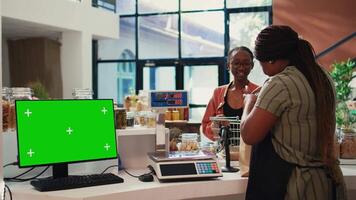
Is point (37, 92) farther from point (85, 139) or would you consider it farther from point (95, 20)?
point (95, 20)

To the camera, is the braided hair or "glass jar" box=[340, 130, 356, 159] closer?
the braided hair

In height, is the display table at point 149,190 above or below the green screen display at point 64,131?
below

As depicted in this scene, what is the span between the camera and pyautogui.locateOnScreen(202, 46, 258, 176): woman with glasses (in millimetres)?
2830

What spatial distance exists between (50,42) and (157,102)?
2938 mm

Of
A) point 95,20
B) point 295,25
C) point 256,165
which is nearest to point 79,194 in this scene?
point 256,165

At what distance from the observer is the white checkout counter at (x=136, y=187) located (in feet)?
5.54

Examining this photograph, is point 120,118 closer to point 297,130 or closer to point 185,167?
point 185,167

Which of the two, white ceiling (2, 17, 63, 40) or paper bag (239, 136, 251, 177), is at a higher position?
white ceiling (2, 17, 63, 40)

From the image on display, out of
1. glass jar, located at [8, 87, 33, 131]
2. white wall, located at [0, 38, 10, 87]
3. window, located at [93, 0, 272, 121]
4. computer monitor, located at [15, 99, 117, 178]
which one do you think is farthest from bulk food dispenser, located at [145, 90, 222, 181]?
window, located at [93, 0, 272, 121]

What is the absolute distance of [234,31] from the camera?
22.6 ft

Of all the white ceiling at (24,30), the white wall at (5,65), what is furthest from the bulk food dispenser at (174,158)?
the white wall at (5,65)

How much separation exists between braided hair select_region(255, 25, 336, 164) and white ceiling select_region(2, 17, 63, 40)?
2.63m

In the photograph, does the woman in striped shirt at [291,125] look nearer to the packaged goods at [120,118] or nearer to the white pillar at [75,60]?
the packaged goods at [120,118]

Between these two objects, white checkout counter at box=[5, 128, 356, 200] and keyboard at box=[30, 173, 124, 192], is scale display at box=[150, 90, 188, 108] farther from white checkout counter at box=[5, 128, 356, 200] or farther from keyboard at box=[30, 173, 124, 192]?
keyboard at box=[30, 173, 124, 192]
